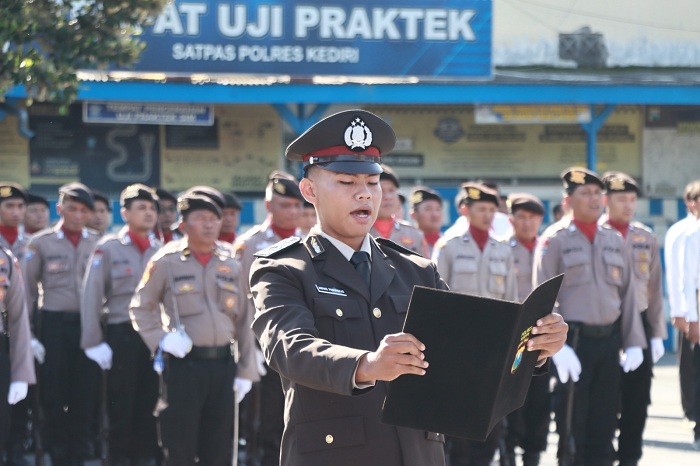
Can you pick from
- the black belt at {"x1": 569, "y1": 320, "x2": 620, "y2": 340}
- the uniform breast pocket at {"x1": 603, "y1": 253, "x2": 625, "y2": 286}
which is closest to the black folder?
the black belt at {"x1": 569, "y1": 320, "x2": 620, "y2": 340}

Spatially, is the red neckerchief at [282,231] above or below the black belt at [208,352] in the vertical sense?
above

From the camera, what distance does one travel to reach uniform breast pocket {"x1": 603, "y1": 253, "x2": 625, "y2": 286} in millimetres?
8555

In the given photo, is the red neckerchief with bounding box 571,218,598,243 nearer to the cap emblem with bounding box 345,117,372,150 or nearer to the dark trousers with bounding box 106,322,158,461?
the dark trousers with bounding box 106,322,158,461

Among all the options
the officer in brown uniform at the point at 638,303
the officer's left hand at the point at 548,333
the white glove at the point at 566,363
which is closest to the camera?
the officer's left hand at the point at 548,333

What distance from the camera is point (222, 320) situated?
7805 mm

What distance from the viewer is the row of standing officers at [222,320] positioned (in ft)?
25.2

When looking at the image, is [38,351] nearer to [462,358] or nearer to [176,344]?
[176,344]

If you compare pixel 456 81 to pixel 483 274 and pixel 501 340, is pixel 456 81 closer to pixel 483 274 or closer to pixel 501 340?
pixel 483 274

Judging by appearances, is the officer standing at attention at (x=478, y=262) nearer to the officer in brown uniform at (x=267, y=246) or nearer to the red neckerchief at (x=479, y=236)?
the red neckerchief at (x=479, y=236)

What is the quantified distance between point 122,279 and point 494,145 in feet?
47.0

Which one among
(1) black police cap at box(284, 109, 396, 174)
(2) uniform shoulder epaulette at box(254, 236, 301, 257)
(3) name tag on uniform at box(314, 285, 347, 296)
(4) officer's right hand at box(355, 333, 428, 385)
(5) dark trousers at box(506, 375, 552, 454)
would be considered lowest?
(5) dark trousers at box(506, 375, 552, 454)

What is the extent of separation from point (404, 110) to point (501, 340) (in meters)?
19.4

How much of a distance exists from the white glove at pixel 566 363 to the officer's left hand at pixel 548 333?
16.0 feet

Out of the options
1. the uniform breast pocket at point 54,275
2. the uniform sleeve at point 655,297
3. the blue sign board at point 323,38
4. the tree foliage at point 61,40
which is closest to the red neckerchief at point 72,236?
the uniform breast pocket at point 54,275
